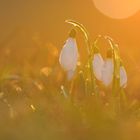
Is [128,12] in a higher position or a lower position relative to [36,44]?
higher

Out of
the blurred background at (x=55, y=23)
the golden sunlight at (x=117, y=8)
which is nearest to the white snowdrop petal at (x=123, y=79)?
the blurred background at (x=55, y=23)

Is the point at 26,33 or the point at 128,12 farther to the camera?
the point at 128,12

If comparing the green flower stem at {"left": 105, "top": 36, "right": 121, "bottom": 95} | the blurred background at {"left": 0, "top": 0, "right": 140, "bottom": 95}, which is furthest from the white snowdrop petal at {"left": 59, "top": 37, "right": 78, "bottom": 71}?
the blurred background at {"left": 0, "top": 0, "right": 140, "bottom": 95}

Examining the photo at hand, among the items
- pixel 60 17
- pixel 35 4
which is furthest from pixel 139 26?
pixel 35 4

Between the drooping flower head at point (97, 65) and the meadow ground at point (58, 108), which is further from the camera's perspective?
the drooping flower head at point (97, 65)

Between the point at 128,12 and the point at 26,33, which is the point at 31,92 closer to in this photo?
the point at 26,33

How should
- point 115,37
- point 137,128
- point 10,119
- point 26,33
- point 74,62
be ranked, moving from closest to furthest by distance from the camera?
point 137,128, point 10,119, point 74,62, point 26,33, point 115,37

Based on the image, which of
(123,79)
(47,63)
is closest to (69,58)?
→ (123,79)

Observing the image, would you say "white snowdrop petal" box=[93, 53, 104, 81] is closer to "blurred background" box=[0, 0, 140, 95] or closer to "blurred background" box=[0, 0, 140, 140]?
"blurred background" box=[0, 0, 140, 140]

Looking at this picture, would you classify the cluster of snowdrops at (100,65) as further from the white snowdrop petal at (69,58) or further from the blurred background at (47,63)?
the blurred background at (47,63)
